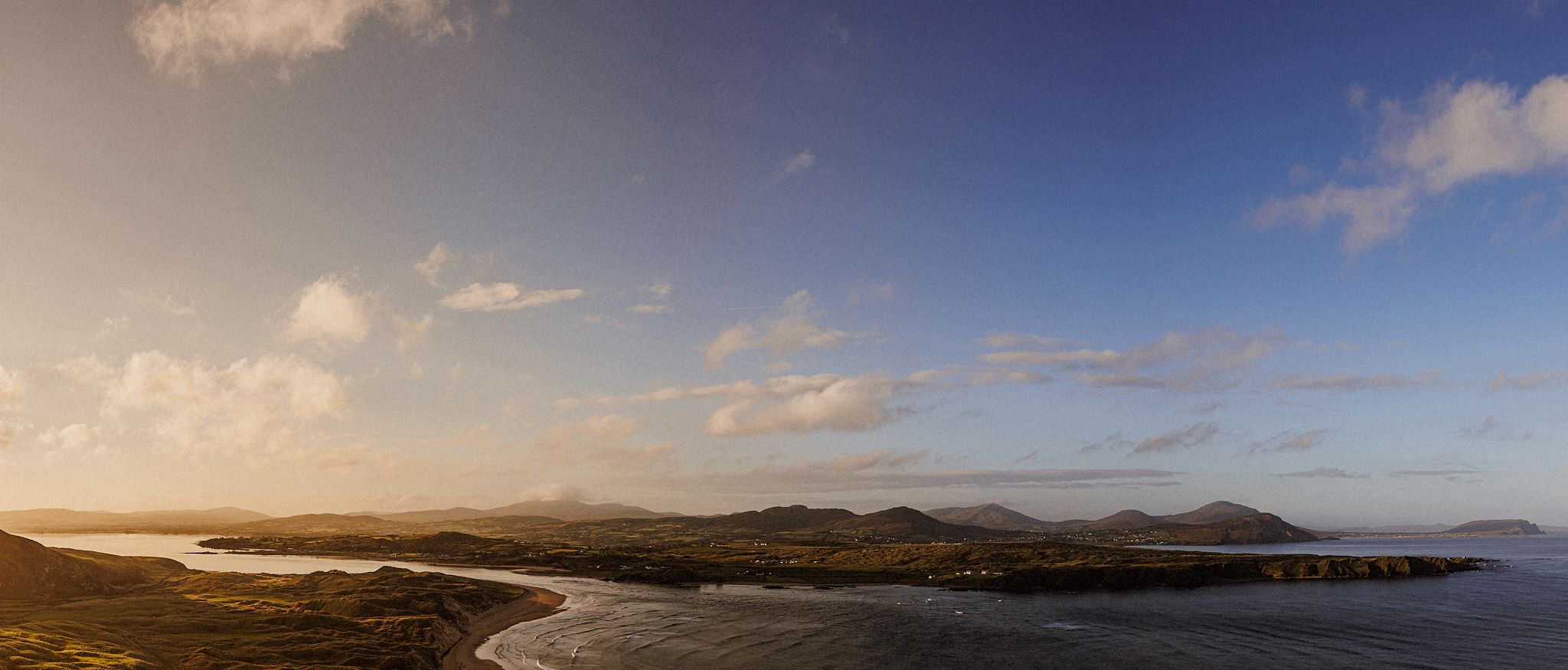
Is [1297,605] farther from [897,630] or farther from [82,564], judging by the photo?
[82,564]

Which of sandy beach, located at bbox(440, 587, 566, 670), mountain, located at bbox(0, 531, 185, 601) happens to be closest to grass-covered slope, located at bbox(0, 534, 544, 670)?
mountain, located at bbox(0, 531, 185, 601)

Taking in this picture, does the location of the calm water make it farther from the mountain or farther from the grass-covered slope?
the mountain

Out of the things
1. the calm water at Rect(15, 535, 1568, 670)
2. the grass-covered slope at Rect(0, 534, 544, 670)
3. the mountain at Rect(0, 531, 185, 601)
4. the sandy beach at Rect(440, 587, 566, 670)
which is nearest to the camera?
the grass-covered slope at Rect(0, 534, 544, 670)

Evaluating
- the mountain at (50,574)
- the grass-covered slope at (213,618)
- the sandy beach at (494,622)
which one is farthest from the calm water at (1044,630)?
the mountain at (50,574)

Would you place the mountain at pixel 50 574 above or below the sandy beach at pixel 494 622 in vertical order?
above

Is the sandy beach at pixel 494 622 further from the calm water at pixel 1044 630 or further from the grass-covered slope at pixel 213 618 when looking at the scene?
the calm water at pixel 1044 630

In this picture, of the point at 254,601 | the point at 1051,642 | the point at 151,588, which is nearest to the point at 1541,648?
the point at 1051,642

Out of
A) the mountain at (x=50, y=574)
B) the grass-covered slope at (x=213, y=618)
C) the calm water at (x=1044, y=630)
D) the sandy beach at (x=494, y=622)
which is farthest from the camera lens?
the mountain at (x=50, y=574)
